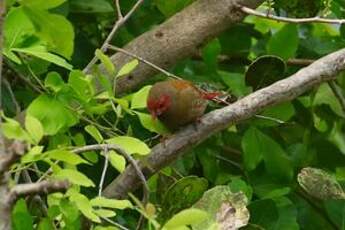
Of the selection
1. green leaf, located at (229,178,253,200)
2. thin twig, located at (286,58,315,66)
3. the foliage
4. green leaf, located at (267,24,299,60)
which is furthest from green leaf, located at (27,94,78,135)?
thin twig, located at (286,58,315,66)

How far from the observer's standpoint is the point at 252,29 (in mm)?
3131

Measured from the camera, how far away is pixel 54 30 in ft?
6.40

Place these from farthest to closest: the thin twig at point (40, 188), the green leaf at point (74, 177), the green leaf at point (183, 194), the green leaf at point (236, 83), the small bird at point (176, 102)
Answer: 1. the green leaf at point (236, 83)
2. the small bird at point (176, 102)
3. the green leaf at point (183, 194)
4. the green leaf at point (74, 177)
5. the thin twig at point (40, 188)

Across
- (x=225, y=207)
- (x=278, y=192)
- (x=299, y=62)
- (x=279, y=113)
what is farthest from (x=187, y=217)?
(x=299, y=62)

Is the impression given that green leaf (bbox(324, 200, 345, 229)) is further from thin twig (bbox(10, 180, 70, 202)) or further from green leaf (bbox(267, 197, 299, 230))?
thin twig (bbox(10, 180, 70, 202))

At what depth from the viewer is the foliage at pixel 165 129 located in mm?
1823

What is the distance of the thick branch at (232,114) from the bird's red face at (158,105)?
0.69 ft

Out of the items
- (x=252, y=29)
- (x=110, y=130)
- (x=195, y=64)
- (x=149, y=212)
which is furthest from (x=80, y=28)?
(x=149, y=212)

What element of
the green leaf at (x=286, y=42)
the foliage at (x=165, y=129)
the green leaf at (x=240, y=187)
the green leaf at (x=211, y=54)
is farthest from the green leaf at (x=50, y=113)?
the green leaf at (x=286, y=42)

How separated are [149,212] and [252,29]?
1.78 meters

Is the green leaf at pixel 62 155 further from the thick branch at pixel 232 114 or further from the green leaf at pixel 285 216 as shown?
the green leaf at pixel 285 216

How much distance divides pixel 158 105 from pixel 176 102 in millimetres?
140

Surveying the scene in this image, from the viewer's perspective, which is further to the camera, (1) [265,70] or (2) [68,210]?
(1) [265,70]

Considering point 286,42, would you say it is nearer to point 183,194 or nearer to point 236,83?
point 236,83
